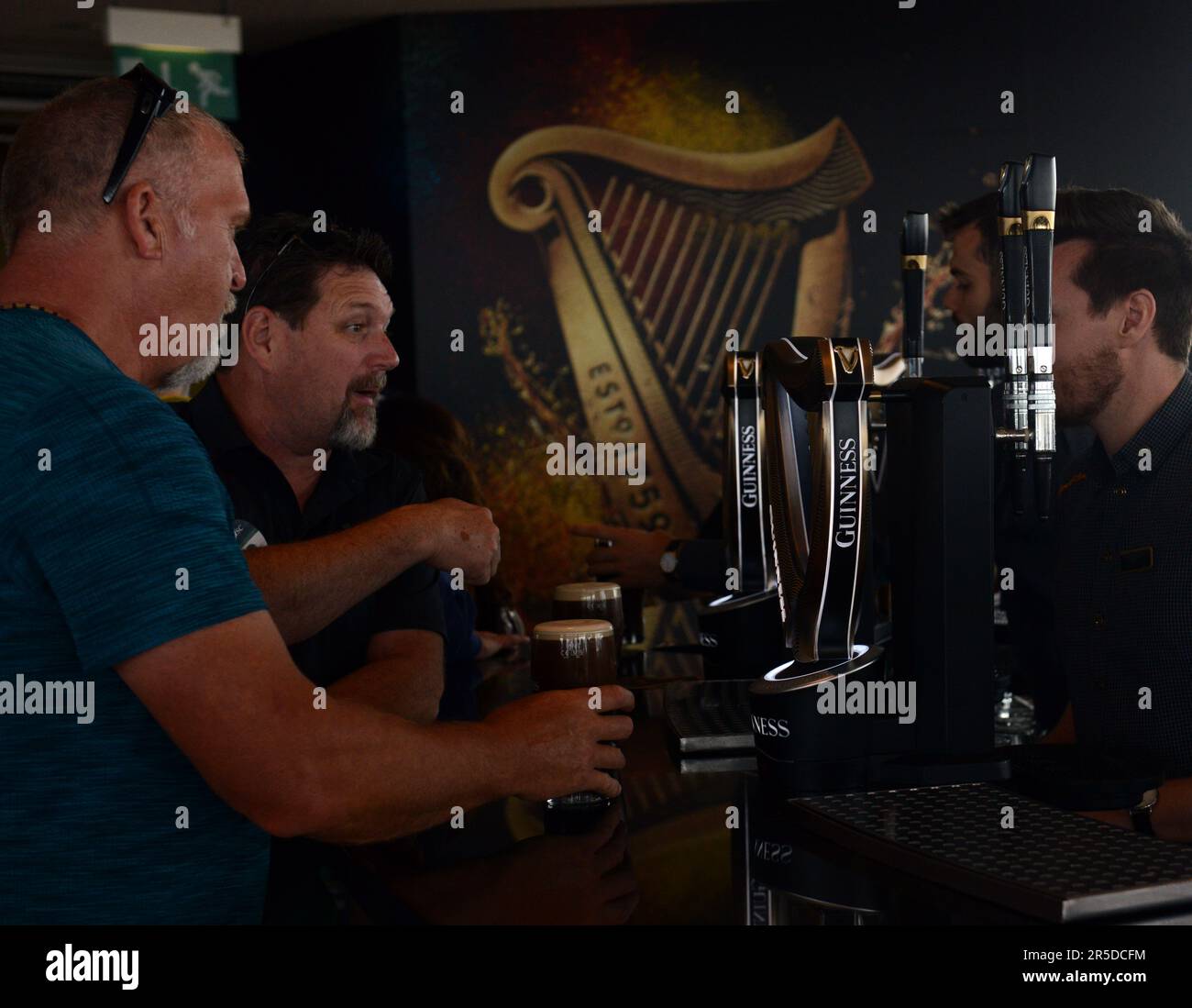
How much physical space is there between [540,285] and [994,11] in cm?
255

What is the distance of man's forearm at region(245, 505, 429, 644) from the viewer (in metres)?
1.76

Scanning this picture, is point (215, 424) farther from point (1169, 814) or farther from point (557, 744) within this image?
point (1169, 814)

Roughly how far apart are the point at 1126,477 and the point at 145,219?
139 cm

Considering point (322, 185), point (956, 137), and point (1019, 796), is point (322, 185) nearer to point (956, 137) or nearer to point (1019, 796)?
point (956, 137)

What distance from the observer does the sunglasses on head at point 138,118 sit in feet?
4.05

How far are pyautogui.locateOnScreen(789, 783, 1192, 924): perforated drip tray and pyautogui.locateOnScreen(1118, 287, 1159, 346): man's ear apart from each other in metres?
0.92

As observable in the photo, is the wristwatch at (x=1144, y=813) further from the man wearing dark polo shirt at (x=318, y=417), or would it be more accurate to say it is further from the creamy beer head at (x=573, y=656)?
the man wearing dark polo shirt at (x=318, y=417)

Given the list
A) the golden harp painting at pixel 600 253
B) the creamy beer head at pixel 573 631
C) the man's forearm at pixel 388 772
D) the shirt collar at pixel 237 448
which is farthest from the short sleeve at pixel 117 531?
the golden harp painting at pixel 600 253

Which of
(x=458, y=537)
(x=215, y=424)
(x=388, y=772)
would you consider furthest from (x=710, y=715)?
(x=215, y=424)

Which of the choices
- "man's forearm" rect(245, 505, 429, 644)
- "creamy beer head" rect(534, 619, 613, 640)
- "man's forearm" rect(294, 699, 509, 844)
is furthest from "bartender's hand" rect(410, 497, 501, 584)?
"man's forearm" rect(294, 699, 509, 844)

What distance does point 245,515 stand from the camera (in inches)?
86.4

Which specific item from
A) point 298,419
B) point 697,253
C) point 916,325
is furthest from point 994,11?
point 298,419

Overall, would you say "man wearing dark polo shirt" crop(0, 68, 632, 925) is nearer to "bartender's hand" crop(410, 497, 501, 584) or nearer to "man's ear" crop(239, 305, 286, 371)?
"bartender's hand" crop(410, 497, 501, 584)

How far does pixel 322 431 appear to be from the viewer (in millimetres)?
2293
